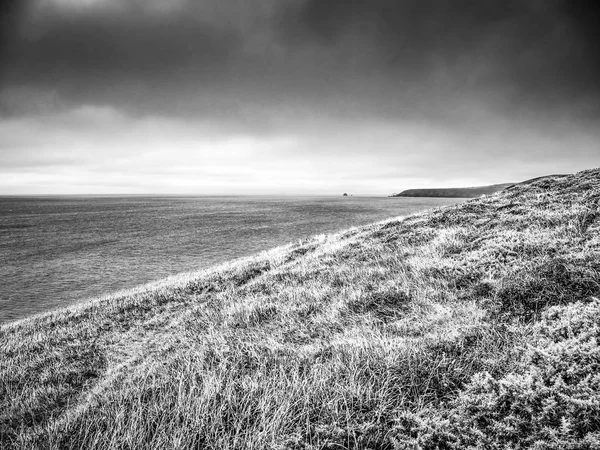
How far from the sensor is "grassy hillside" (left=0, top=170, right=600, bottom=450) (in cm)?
289

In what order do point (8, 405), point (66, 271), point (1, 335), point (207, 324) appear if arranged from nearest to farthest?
point (8, 405), point (207, 324), point (1, 335), point (66, 271)

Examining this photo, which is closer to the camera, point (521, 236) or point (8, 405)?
point (8, 405)

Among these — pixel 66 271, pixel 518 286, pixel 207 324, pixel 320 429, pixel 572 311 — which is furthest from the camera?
pixel 66 271

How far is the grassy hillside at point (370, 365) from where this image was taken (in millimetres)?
2893

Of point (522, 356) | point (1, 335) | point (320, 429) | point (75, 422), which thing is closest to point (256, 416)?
point (320, 429)

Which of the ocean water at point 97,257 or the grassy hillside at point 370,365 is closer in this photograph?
the grassy hillside at point 370,365

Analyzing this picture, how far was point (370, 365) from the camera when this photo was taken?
13.0 feet

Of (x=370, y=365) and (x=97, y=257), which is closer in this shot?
(x=370, y=365)

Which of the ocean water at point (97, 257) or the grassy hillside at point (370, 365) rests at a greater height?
the grassy hillside at point (370, 365)

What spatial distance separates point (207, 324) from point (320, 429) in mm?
6258

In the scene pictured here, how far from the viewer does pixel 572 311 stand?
4.23m

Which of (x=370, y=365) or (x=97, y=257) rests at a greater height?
(x=370, y=365)

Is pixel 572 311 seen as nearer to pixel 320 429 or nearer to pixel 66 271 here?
pixel 320 429

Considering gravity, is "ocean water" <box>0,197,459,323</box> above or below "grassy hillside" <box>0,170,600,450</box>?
below
